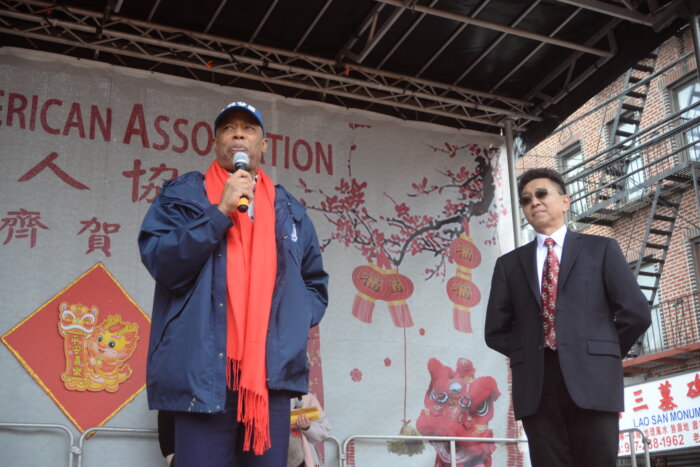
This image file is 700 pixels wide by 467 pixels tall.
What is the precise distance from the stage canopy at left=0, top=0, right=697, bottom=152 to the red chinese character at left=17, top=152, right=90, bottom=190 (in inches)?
28.7

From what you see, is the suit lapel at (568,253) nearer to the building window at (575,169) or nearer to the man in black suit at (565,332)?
the man in black suit at (565,332)

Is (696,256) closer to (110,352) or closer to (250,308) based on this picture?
(110,352)

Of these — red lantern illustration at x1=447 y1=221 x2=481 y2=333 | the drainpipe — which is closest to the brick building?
the drainpipe

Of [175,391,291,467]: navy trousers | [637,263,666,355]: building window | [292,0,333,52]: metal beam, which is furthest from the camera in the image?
[637,263,666,355]: building window

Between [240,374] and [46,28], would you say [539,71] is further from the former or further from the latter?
[240,374]

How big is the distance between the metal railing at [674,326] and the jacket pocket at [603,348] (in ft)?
35.1

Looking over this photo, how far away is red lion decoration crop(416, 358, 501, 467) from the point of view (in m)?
5.50

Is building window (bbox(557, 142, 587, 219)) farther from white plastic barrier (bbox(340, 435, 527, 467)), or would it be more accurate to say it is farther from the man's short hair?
the man's short hair

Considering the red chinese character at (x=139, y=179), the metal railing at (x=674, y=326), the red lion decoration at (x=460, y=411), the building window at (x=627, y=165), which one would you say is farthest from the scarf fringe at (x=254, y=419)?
the building window at (x=627, y=165)

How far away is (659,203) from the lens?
13922 mm

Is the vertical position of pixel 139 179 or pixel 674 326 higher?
pixel 674 326

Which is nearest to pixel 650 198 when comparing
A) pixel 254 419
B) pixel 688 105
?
pixel 688 105

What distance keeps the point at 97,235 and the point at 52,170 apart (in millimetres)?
492

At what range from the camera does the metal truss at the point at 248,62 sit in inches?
193
